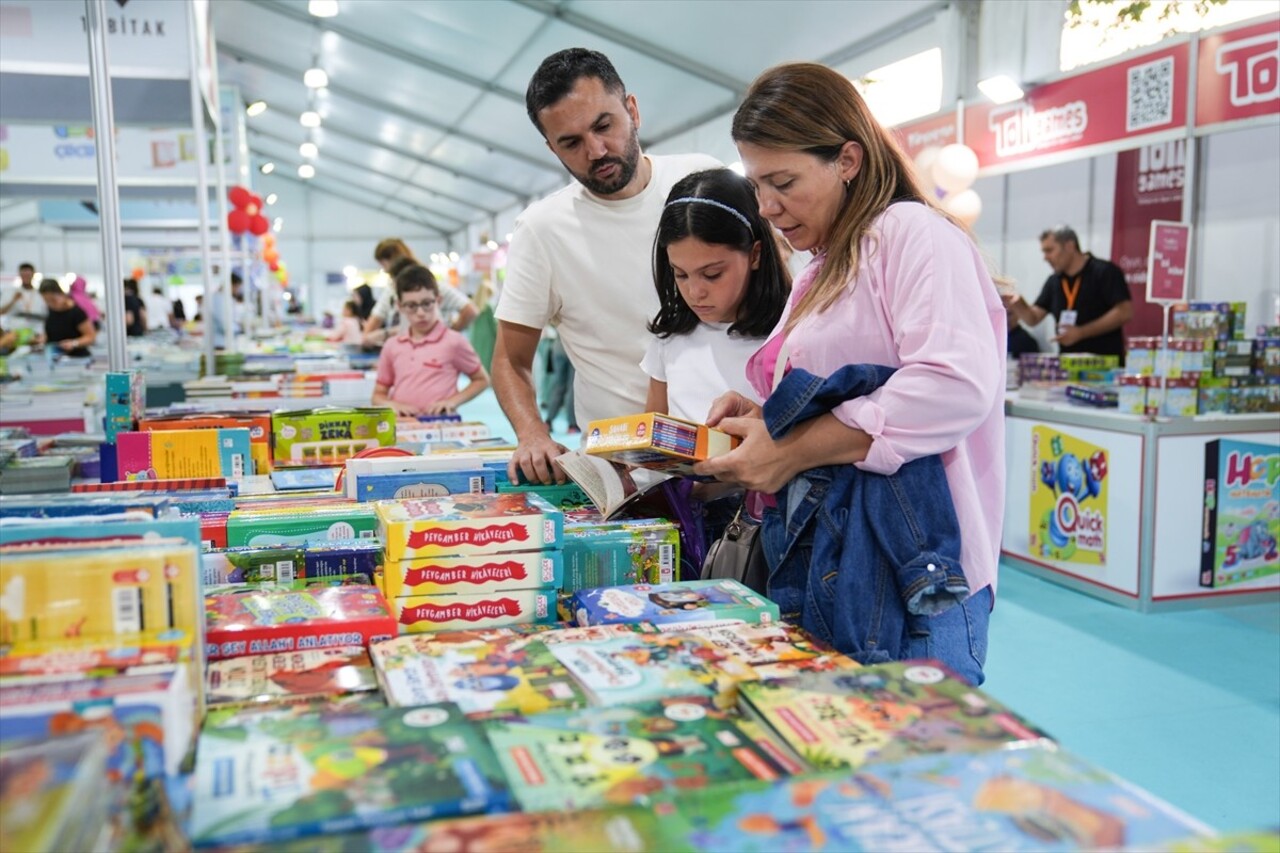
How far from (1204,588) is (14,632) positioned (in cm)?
486

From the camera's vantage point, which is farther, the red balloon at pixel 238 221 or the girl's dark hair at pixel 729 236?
the red balloon at pixel 238 221

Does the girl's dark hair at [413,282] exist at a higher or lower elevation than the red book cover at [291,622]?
higher

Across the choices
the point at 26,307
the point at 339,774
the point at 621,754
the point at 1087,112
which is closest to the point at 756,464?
the point at 621,754

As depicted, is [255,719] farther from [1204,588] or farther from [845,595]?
[1204,588]

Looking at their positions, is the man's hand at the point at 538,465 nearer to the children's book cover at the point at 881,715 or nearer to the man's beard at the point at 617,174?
the man's beard at the point at 617,174

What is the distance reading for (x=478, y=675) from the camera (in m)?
1.17

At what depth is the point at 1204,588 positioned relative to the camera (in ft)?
15.4

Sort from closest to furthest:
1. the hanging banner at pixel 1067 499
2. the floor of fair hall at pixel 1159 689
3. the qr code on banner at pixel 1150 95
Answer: the floor of fair hall at pixel 1159 689 → the hanging banner at pixel 1067 499 → the qr code on banner at pixel 1150 95

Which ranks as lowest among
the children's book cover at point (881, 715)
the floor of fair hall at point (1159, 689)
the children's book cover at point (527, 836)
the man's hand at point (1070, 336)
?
the floor of fair hall at point (1159, 689)

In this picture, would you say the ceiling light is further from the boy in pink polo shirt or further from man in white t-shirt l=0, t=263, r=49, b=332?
man in white t-shirt l=0, t=263, r=49, b=332

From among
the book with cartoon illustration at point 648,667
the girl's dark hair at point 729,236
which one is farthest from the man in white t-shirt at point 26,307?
the book with cartoon illustration at point 648,667

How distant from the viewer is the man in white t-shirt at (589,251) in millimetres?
2373

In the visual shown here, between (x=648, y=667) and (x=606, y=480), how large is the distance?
807mm

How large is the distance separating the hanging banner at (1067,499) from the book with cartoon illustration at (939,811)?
432 centimetres
